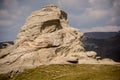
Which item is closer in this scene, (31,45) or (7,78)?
(7,78)

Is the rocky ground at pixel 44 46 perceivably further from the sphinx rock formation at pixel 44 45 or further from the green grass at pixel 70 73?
the green grass at pixel 70 73

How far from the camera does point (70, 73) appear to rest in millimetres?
94438

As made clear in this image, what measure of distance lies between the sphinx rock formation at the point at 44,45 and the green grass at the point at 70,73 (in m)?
5.74

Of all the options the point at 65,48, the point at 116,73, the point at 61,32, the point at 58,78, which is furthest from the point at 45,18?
the point at 116,73

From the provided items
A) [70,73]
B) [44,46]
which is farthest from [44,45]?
[70,73]

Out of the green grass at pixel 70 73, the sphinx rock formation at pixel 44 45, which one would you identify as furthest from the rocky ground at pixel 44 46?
the green grass at pixel 70 73

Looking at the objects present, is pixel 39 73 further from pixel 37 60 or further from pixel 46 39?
pixel 46 39

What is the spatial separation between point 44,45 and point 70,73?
28140 millimetres

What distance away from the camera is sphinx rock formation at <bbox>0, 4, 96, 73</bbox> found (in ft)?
359

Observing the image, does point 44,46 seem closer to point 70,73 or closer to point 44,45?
Result: point 44,45

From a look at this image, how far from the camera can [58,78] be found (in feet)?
286

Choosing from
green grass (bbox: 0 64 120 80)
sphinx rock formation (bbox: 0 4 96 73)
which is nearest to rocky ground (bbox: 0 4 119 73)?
sphinx rock formation (bbox: 0 4 96 73)

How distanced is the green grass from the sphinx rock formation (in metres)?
5.74

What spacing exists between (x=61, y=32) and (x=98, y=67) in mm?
33402
